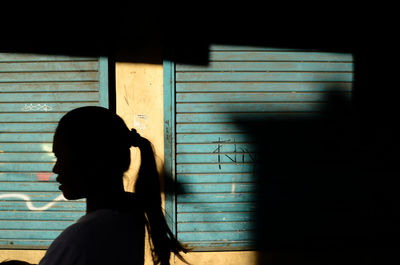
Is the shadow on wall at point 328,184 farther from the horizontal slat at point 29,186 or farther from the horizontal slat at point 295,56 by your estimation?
the horizontal slat at point 29,186

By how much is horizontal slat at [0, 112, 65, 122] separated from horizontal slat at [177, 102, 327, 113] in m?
1.30

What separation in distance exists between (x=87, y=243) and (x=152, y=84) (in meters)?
2.08

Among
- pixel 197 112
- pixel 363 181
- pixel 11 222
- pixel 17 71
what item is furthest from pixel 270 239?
pixel 17 71

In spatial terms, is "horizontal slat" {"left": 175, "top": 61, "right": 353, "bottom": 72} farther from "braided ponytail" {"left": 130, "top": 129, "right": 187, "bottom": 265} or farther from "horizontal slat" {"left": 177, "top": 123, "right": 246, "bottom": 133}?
"braided ponytail" {"left": 130, "top": 129, "right": 187, "bottom": 265}

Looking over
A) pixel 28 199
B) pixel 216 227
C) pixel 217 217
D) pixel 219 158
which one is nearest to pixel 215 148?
pixel 219 158

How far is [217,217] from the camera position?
2.94 meters

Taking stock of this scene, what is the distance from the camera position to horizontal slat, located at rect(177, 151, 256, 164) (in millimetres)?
2897

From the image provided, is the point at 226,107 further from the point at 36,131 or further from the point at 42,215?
the point at 42,215

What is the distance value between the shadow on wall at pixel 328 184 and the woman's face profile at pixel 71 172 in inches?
74.3

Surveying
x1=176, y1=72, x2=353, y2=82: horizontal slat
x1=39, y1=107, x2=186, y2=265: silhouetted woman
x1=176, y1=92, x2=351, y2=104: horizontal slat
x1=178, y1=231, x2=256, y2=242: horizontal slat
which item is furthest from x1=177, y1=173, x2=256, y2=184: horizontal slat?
x1=39, y1=107, x2=186, y2=265: silhouetted woman

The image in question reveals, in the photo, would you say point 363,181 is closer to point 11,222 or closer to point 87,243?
point 87,243

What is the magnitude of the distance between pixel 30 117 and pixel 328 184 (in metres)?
3.23

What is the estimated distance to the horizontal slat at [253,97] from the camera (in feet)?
9.39

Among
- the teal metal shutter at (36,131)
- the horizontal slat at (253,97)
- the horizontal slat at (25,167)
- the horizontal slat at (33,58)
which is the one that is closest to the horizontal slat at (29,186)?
the teal metal shutter at (36,131)
